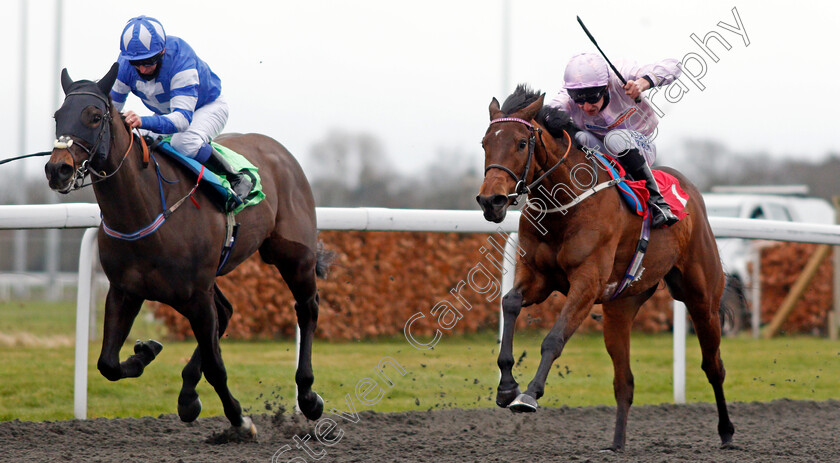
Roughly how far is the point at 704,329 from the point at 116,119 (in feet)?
10.7

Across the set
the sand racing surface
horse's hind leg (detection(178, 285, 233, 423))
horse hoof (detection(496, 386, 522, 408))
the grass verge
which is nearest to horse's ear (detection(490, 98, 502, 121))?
horse hoof (detection(496, 386, 522, 408))

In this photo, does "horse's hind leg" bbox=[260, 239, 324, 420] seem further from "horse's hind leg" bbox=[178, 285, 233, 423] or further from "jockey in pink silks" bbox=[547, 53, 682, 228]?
"jockey in pink silks" bbox=[547, 53, 682, 228]

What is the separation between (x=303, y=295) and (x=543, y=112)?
1676mm

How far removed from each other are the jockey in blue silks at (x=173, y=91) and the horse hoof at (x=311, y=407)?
1.15m

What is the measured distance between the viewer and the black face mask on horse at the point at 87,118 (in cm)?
363

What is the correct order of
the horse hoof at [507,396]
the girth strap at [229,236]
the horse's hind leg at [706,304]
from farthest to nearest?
the horse's hind leg at [706,304] → the girth strap at [229,236] → the horse hoof at [507,396]

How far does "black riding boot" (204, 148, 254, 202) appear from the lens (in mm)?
4484

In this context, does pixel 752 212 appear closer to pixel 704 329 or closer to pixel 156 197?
pixel 704 329

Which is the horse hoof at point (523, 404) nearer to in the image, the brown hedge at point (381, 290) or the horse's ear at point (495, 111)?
the horse's ear at point (495, 111)

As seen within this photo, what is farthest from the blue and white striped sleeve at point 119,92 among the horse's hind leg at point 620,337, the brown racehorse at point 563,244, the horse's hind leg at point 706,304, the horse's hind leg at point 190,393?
the horse's hind leg at point 706,304

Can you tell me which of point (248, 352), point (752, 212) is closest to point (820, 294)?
point (752, 212)

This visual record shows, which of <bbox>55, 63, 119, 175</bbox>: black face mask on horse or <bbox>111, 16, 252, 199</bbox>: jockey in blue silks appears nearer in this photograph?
<bbox>55, 63, 119, 175</bbox>: black face mask on horse

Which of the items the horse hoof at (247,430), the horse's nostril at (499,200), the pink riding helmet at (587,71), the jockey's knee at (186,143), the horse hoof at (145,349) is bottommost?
the horse hoof at (247,430)

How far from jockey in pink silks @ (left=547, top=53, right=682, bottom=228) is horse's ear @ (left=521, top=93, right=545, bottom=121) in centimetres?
41
